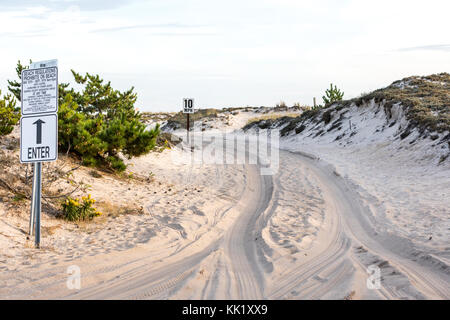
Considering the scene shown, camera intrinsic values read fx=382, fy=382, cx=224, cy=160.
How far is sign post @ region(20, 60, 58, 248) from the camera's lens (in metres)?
6.40

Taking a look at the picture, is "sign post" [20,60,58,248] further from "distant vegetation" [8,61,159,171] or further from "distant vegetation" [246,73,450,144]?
"distant vegetation" [246,73,450,144]

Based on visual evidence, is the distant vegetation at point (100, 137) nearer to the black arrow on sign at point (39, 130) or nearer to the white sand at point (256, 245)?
the white sand at point (256, 245)

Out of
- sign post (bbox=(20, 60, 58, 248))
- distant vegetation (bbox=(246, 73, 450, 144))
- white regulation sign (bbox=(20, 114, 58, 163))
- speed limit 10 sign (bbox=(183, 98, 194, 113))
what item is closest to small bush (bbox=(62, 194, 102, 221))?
sign post (bbox=(20, 60, 58, 248))

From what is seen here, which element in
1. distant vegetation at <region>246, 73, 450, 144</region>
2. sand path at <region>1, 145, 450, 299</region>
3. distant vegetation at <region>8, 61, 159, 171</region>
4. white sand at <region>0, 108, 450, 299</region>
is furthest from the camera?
distant vegetation at <region>246, 73, 450, 144</region>

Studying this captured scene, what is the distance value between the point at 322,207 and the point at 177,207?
3.58 meters

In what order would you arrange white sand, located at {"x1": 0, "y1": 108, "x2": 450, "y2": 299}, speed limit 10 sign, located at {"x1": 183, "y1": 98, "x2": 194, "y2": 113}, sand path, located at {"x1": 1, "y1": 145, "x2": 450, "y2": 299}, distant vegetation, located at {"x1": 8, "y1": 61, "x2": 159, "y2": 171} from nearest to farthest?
sand path, located at {"x1": 1, "y1": 145, "x2": 450, "y2": 299} → white sand, located at {"x1": 0, "y1": 108, "x2": 450, "y2": 299} → distant vegetation, located at {"x1": 8, "y1": 61, "x2": 159, "y2": 171} → speed limit 10 sign, located at {"x1": 183, "y1": 98, "x2": 194, "y2": 113}

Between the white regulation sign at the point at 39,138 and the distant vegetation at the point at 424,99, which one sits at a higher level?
the distant vegetation at the point at 424,99

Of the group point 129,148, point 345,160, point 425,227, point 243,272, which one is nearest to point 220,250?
point 243,272

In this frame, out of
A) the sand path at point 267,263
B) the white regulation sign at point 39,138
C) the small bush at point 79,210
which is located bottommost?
the sand path at point 267,263

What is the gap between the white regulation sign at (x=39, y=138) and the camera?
6.40 metres

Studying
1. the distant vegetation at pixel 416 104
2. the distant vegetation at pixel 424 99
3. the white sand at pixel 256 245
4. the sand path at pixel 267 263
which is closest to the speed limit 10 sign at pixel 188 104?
the distant vegetation at pixel 416 104

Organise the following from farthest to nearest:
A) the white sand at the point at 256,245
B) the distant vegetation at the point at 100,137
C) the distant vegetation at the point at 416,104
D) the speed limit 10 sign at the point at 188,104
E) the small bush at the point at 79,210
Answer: the speed limit 10 sign at the point at 188,104, the distant vegetation at the point at 416,104, the distant vegetation at the point at 100,137, the small bush at the point at 79,210, the white sand at the point at 256,245
